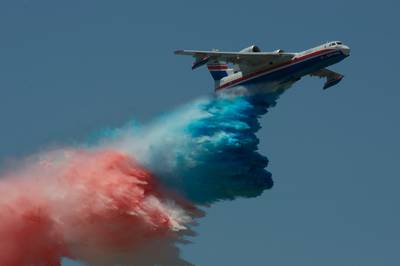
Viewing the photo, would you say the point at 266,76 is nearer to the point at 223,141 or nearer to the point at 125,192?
the point at 223,141

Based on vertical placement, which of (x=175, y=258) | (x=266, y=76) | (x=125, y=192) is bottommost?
(x=175, y=258)

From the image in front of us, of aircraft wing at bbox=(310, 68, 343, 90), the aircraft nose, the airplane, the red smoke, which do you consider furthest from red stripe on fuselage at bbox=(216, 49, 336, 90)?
the red smoke

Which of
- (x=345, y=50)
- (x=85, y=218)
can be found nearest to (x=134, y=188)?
(x=85, y=218)

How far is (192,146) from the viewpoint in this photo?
49500mm

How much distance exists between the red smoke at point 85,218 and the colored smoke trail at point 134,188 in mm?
53

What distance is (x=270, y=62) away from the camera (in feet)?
172

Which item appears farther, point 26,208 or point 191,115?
point 191,115

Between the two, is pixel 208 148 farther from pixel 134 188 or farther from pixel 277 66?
pixel 277 66

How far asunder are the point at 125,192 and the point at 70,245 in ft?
13.3

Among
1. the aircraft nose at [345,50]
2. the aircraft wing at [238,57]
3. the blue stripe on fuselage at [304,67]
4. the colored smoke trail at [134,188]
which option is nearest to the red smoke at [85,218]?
the colored smoke trail at [134,188]

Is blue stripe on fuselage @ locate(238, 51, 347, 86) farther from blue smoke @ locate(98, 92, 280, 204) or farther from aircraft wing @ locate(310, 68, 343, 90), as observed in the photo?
aircraft wing @ locate(310, 68, 343, 90)

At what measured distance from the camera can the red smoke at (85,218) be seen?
46594mm

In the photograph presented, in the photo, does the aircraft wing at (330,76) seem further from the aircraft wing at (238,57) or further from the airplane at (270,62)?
the aircraft wing at (238,57)

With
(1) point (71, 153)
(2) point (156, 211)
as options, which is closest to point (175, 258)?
(2) point (156, 211)
